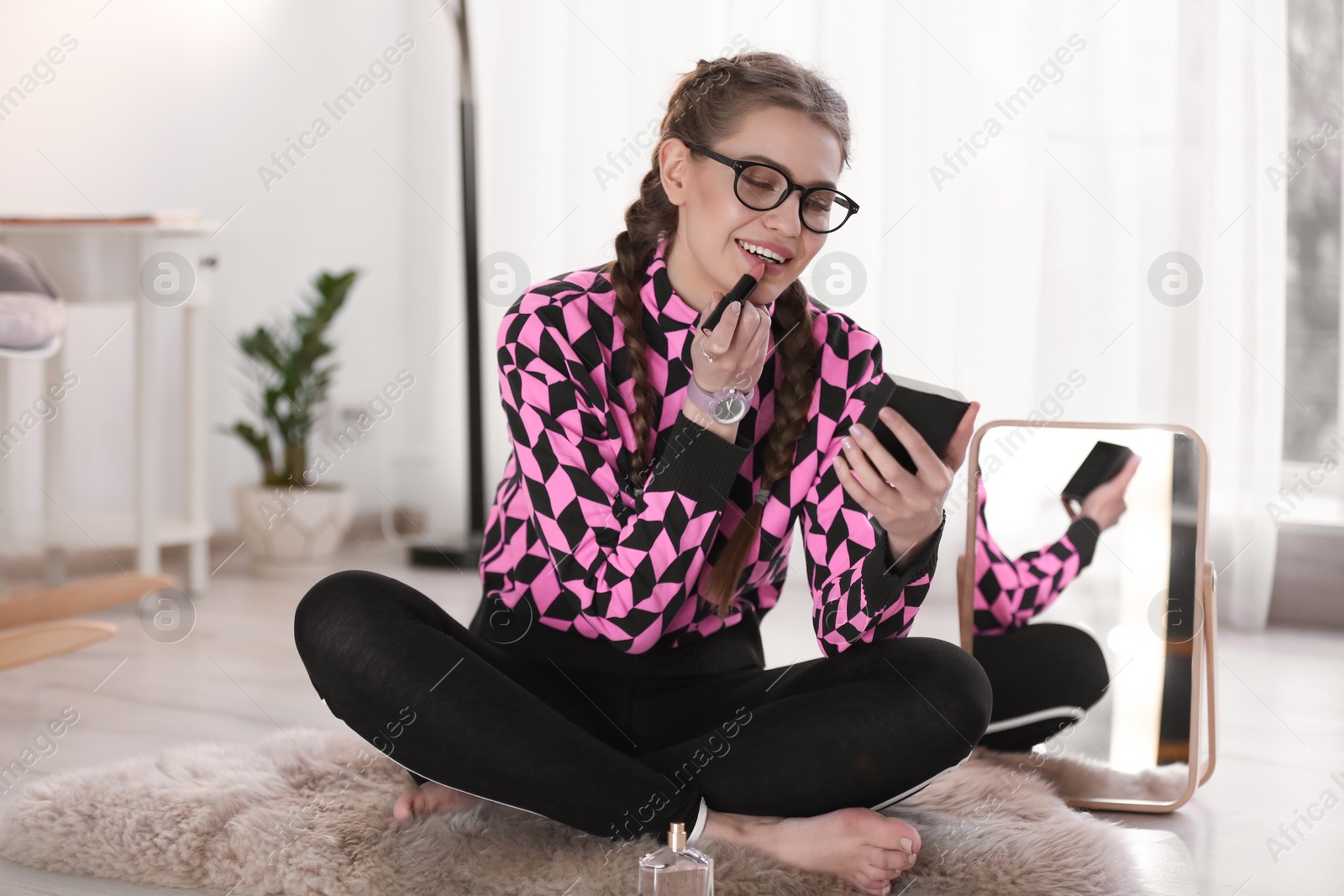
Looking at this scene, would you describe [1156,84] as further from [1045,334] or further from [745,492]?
[745,492]

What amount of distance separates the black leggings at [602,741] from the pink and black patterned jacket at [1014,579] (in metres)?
0.32

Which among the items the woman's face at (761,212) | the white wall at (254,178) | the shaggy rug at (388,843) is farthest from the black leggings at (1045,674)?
the white wall at (254,178)

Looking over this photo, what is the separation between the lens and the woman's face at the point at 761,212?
102cm

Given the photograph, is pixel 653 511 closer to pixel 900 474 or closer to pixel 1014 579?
pixel 900 474

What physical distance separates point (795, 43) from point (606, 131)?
1.52 feet

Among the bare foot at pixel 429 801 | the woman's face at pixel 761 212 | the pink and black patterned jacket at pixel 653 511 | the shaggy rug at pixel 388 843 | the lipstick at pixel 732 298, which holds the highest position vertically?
the woman's face at pixel 761 212

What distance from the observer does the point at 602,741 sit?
1040mm

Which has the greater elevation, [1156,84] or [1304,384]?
[1156,84]

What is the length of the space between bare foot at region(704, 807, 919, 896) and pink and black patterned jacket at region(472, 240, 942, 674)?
6.1 inches

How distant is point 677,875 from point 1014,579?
0.61m

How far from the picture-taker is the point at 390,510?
2.91 m

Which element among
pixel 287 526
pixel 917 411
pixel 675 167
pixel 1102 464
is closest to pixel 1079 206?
pixel 1102 464

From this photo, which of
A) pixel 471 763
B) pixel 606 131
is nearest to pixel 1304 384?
pixel 606 131

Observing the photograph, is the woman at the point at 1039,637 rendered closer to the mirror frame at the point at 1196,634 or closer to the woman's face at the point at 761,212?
the mirror frame at the point at 1196,634
